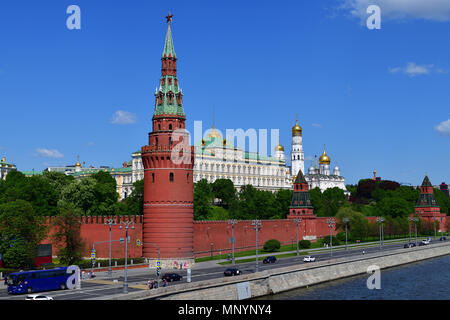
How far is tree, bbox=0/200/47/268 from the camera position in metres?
62.3

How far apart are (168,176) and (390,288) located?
98.1ft

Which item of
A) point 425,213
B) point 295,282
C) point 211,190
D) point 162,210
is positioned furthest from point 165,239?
point 425,213

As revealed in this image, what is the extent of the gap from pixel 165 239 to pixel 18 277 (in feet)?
81.8

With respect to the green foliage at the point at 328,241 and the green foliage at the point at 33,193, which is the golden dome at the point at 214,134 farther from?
the green foliage at the point at 33,193

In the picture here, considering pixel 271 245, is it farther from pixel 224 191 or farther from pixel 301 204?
pixel 224 191

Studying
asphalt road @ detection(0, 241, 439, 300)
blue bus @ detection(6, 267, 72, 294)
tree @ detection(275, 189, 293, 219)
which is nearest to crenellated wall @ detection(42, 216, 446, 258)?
asphalt road @ detection(0, 241, 439, 300)

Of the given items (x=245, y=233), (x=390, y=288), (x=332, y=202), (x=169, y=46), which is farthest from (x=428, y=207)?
(x=169, y=46)

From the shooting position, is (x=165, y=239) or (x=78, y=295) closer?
(x=78, y=295)

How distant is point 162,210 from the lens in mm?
72375

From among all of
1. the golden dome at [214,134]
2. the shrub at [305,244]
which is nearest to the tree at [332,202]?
the shrub at [305,244]

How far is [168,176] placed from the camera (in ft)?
237
